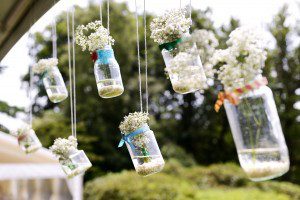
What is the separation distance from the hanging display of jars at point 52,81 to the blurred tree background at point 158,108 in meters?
6.74

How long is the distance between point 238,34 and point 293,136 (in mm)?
7862

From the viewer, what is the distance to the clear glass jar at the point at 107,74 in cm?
176

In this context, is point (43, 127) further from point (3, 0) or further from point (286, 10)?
point (3, 0)

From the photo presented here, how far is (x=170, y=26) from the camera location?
1.47m

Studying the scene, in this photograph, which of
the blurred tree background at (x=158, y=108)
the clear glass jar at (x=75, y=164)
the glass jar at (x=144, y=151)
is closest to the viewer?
the glass jar at (x=144, y=151)

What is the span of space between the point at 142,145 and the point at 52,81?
0.77 metres

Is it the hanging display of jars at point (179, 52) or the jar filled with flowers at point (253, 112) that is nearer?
the jar filled with flowers at point (253, 112)

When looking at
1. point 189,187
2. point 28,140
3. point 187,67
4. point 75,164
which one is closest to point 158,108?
point 189,187

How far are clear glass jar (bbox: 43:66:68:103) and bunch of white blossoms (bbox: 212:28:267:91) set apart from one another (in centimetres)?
115

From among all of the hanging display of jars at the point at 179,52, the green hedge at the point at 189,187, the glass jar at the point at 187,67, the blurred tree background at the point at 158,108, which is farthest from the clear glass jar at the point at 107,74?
the blurred tree background at the point at 158,108

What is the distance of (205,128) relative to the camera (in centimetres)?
996

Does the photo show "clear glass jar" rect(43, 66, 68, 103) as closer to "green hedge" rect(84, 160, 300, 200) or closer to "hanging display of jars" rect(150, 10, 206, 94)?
"hanging display of jars" rect(150, 10, 206, 94)

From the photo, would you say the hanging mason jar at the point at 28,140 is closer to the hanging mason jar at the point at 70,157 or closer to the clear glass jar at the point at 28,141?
the clear glass jar at the point at 28,141

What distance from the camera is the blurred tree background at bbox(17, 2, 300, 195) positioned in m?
8.91
